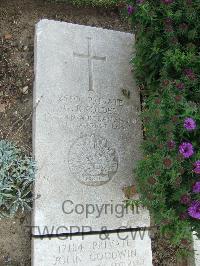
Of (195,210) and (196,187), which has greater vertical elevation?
(196,187)

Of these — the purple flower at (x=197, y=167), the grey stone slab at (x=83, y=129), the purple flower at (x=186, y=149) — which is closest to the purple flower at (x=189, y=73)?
the purple flower at (x=186, y=149)

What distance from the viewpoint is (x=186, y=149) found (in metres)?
2.86

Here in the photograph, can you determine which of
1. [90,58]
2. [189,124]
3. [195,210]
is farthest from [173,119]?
[90,58]

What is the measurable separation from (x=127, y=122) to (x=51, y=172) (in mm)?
833

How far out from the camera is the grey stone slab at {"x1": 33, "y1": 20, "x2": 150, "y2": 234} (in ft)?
10.7

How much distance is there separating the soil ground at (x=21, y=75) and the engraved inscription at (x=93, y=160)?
406mm

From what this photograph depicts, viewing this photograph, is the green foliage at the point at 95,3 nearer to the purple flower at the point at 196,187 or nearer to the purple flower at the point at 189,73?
the purple flower at the point at 189,73

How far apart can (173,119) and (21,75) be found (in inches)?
61.0

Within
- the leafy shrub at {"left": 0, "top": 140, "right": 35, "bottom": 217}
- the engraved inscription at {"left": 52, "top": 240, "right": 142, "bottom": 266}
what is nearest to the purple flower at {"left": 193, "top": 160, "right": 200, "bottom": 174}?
the engraved inscription at {"left": 52, "top": 240, "right": 142, "bottom": 266}

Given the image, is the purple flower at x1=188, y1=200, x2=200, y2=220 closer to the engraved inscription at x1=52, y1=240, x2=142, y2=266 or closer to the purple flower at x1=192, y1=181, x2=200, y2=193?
the purple flower at x1=192, y1=181, x2=200, y2=193

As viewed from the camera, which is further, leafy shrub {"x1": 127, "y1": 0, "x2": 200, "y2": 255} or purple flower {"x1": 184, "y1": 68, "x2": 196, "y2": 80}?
purple flower {"x1": 184, "y1": 68, "x2": 196, "y2": 80}

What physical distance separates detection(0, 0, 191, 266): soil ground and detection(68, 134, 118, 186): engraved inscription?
0.41m

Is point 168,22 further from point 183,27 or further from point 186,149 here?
point 186,149

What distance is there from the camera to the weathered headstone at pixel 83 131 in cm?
326
